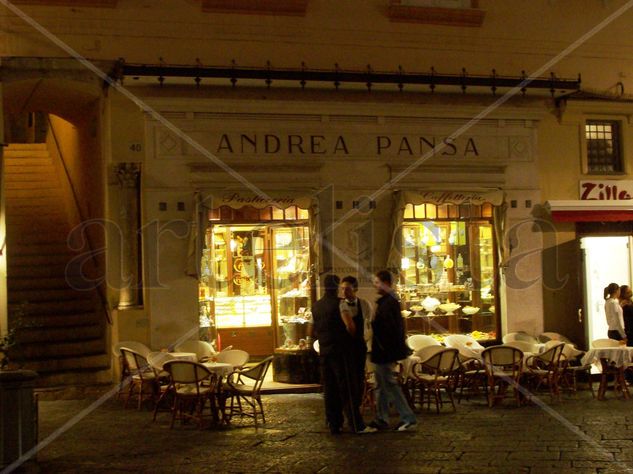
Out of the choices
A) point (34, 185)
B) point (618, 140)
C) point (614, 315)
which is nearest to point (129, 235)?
point (34, 185)

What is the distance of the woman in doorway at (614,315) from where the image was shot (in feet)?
42.8

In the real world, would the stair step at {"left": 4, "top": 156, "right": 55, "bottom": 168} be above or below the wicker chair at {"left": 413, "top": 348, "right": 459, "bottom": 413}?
above

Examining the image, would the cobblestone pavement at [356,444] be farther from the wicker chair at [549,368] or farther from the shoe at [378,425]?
the wicker chair at [549,368]

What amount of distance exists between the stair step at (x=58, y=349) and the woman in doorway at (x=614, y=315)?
25.7ft

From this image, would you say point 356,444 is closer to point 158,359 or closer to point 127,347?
point 158,359

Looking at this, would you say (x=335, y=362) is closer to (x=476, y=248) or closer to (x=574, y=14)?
(x=476, y=248)

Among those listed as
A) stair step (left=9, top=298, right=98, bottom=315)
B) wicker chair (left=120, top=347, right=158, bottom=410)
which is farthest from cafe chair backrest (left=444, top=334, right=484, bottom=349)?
stair step (left=9, top=298, right=98, bottom=315)

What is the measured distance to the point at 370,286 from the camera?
14.3 m

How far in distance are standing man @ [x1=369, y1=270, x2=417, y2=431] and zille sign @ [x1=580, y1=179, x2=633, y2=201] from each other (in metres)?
6.62

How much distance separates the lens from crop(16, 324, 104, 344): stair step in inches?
546

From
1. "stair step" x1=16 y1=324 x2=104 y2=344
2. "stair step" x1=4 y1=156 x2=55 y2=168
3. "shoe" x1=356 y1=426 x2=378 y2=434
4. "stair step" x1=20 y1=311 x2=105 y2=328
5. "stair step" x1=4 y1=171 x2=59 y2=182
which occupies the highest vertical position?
"stair step" x1=4 y1=156 x2=55 y2=168

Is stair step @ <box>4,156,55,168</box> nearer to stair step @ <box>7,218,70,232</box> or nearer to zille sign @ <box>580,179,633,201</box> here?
stair step @ <box>7,218,70,232</box>

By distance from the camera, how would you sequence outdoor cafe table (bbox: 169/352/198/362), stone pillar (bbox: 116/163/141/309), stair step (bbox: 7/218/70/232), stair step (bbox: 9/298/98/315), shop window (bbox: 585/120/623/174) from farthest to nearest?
stair step (bbox: 7/218/70/232)
shop window (bbox: 585/120/623/174)
stair step (bbox: 9/298/98/315)
stone pillar (bbox: 116/163/141/309)
outdoor cafe table (bbox: 169/352/198/362)

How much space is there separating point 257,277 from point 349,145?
269cm
